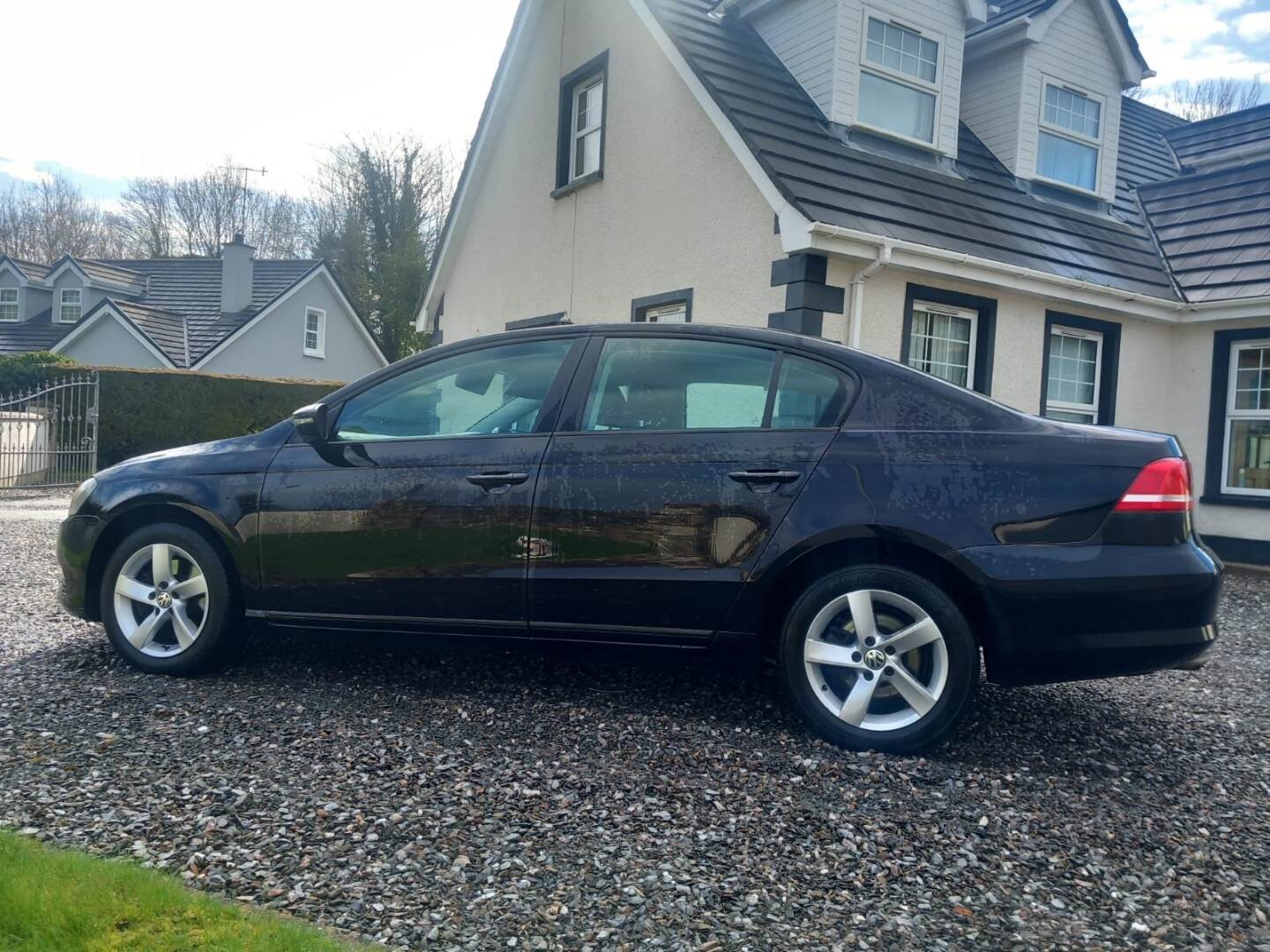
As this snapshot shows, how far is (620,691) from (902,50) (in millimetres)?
8827

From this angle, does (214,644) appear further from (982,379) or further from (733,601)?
(982,379)

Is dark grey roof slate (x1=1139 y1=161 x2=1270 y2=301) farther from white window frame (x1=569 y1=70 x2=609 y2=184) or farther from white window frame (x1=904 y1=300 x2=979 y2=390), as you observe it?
white window frame (x1=569 y1=70 x2=609 y2=184)

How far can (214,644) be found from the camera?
434 cm

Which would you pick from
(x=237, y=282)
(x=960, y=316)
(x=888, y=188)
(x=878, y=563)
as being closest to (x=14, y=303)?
(x=237, y=282)

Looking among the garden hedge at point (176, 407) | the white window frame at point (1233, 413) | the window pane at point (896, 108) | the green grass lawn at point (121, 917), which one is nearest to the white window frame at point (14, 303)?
the garden hedge at point (176, 407)

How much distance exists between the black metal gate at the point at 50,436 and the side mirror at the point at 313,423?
42.5 feet

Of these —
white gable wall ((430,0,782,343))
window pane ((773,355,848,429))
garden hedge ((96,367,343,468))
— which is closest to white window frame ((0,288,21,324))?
garden hedge ((96,367,343,468))

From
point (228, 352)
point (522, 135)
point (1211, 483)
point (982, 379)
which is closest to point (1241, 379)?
point (1211, 483)

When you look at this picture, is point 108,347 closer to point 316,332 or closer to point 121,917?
point 316,332

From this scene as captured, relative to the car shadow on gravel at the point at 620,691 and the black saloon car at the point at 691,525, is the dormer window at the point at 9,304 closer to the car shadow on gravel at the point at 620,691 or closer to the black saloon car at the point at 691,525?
the car shadow on gravel at the point at 620,691

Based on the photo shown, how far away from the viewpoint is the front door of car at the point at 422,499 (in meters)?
4.07

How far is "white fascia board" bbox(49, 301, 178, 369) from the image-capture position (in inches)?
1089

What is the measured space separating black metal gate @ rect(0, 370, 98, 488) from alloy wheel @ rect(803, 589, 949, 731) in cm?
1481

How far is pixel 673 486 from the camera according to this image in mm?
3910
